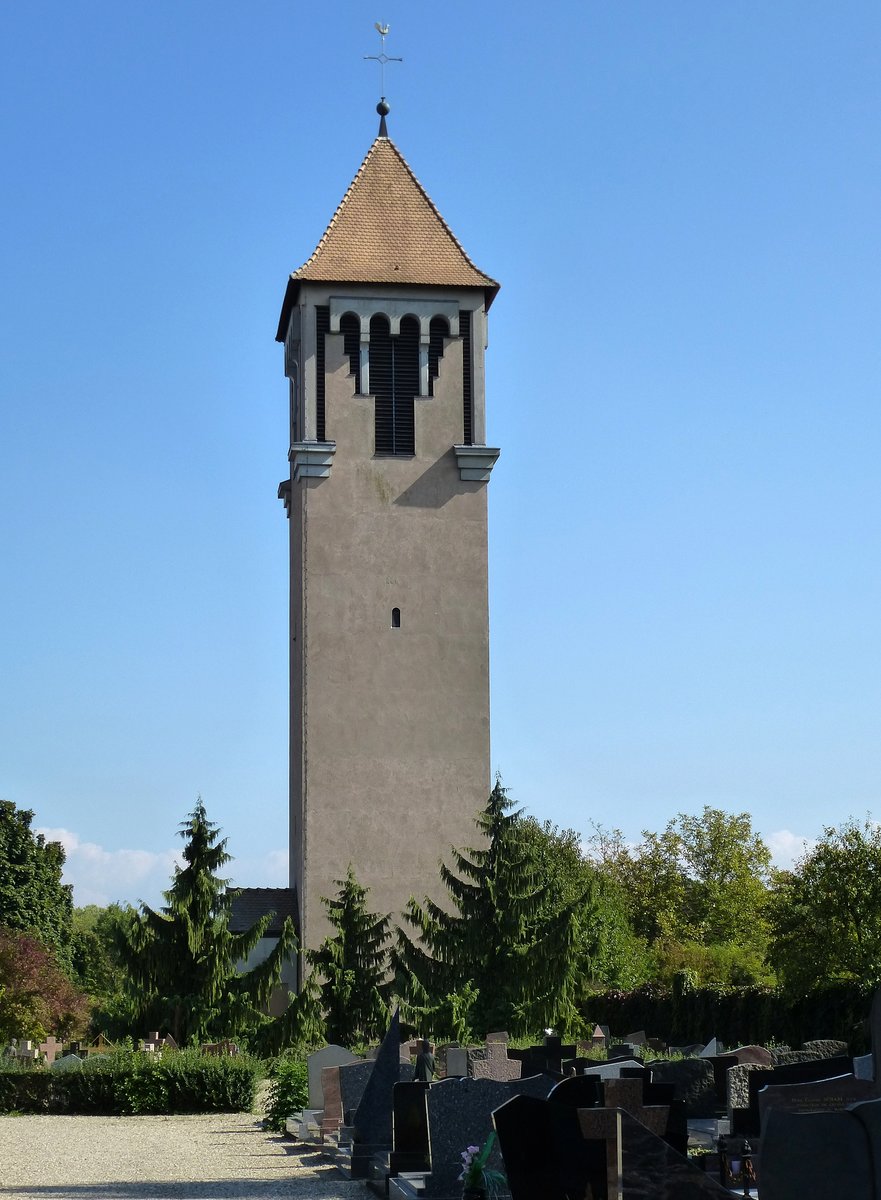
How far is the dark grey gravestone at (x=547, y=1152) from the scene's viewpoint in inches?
371

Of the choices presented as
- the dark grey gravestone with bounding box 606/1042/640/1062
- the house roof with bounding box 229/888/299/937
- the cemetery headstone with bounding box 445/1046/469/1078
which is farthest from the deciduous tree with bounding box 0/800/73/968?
the cemetery headstone with bounding box 445/1046/469/1078

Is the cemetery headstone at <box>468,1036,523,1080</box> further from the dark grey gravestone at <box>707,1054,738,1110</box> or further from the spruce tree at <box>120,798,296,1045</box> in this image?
the spruce tree at <box>120,798,296,1045</box>

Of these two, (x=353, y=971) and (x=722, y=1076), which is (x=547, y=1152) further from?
(x=353, y=971)

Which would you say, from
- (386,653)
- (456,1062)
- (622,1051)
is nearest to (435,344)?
(386,653)

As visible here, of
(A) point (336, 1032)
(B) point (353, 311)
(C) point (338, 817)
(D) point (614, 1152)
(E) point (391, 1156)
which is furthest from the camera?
(B) point (353, 311)

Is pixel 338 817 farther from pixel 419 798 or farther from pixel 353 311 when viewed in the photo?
pixel 353 311

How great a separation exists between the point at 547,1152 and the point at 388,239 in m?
34.8

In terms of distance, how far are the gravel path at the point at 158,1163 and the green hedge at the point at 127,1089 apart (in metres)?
1.19

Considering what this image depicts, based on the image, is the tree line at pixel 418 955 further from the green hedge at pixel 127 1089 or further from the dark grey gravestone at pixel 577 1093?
the dark grey gravestone at pixel 577 1093

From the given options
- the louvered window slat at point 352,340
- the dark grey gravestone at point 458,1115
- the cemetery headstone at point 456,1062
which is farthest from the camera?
the louvered window slat at point 352,340

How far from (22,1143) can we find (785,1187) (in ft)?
48.2

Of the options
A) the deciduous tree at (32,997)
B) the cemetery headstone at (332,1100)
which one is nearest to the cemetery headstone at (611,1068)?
the cemetery headstone at (332,1100)

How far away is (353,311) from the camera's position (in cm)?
4034

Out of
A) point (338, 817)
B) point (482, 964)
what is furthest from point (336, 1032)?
point (338, 817)
